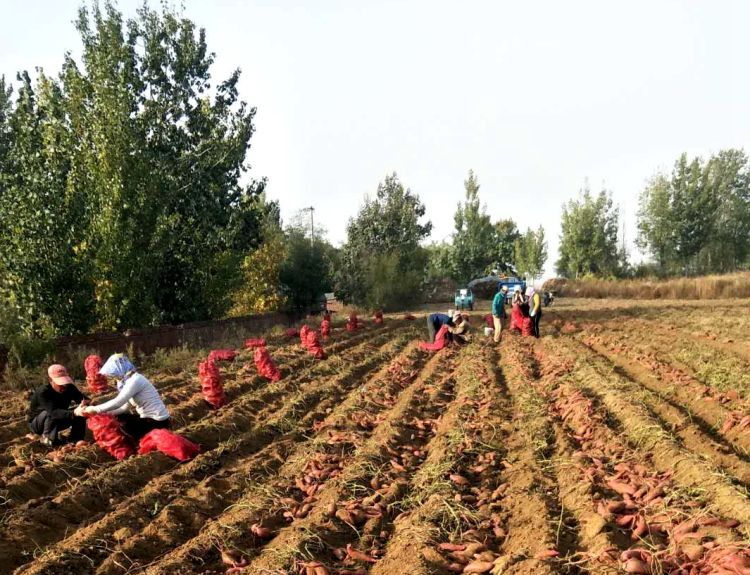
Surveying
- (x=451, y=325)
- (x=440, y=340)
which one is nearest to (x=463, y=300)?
(x=451, y=325)

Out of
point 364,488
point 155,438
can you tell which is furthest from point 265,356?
point 364,488

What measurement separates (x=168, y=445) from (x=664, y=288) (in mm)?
34382

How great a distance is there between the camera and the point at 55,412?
6379mm

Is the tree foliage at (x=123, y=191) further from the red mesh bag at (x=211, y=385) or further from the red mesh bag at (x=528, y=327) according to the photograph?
the red mesh bag at (x=528, y=327)

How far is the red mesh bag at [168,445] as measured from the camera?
19.7 ft

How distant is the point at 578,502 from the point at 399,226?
3402 cm

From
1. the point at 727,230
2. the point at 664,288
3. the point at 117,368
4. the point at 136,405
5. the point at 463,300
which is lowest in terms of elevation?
the point at 136,405

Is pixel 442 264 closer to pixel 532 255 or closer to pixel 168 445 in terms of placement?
pixel 532 255

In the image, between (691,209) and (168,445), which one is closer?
(168,445)

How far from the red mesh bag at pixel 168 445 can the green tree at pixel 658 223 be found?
150 ft

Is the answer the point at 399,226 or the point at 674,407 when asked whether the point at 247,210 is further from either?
the point at 399,226

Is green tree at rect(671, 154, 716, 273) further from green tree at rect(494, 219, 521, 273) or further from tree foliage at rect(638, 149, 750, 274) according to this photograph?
green tree at rect(494, 219, 521, 273)

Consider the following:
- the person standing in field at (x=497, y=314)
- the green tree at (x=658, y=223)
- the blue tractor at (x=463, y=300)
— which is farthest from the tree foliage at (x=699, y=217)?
the person standing in field at (x=497, y=314)

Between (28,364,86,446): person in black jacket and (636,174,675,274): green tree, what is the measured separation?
151 ft
